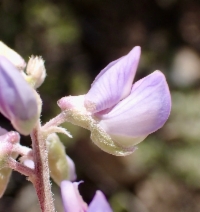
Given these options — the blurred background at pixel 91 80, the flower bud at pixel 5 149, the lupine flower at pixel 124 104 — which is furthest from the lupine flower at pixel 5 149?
the blurred background at pixel 91 80

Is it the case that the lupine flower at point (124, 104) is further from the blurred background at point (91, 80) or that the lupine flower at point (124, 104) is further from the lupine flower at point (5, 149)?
the blurred background at point (91, 80)

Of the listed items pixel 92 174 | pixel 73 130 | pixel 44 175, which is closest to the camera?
pixel 44 175

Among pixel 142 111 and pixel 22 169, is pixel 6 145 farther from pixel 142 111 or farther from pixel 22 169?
pixel 142 111

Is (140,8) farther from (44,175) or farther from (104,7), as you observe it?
(44,175)

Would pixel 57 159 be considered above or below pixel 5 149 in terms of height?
below

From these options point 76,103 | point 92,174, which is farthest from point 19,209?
point 76,103

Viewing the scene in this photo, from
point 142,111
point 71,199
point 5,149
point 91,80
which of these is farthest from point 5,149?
point 91,80
